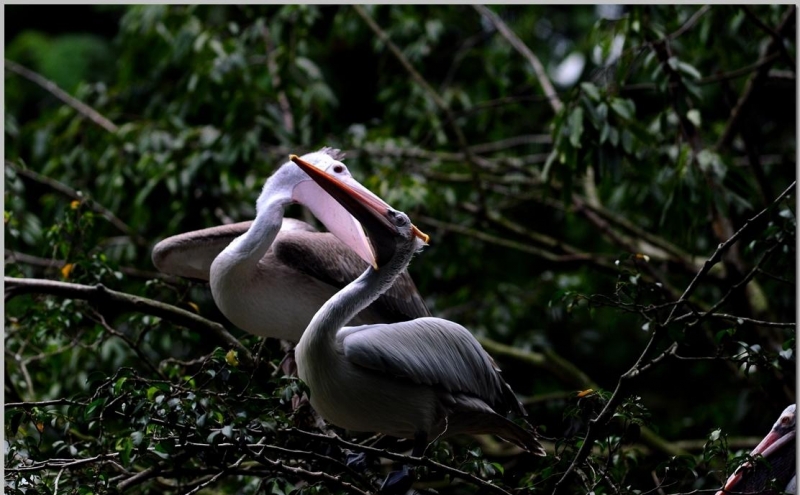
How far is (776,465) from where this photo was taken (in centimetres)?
289

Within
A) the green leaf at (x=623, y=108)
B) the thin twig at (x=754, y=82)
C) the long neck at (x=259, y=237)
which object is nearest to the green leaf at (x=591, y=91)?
the green leaf at (x=623, y=108)

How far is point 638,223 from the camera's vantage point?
6.41 meters

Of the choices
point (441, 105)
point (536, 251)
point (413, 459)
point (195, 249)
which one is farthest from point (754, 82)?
point (413, 459)

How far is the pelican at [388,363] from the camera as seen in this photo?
8.96 feet

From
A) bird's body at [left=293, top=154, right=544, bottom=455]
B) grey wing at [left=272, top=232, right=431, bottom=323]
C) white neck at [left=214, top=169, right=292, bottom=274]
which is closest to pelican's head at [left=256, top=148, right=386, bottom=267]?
white neck at [left=214, top=169, right=292, bottom=274]

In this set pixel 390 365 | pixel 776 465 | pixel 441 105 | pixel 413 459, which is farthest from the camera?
pixel 441 105

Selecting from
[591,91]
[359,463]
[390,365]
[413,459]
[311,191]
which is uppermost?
[591,91]

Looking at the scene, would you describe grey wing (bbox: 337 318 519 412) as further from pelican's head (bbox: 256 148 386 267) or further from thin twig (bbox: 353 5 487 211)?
thin twig (bbox: 353 5 487 211)

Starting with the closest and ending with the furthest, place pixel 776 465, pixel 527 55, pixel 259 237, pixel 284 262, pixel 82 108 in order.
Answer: pixel 776 465
pixel 259 237
pixel 284 262
pixel 527 55
pixel 82 108

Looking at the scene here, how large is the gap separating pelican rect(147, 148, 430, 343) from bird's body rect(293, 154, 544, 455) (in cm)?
24

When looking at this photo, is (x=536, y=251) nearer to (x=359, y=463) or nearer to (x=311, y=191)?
(x=311, y=191)

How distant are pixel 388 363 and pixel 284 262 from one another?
1.04m

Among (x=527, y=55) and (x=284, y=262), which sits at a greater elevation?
(x=527, y=55)

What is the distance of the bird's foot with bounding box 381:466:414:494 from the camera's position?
2.81 m
